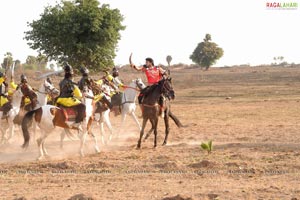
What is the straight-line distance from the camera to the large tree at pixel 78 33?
111ft

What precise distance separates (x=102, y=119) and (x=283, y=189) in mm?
9034

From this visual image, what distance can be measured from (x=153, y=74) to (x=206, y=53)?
231 ft

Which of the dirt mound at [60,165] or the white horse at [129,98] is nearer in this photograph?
the dirt mound at [60,165]

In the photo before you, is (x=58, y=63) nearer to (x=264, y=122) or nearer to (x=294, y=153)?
(x=264, y=122)

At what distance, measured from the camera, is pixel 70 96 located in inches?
624

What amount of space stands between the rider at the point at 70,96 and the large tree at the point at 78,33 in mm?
17810

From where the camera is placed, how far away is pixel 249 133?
811 inches

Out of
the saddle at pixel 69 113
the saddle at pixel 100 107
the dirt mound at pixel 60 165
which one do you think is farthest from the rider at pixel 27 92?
the dirt mound at pixel 60 165

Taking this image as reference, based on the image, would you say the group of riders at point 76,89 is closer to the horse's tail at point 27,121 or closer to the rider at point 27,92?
the rider at point 27,92

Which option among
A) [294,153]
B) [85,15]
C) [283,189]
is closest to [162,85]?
[294,153]

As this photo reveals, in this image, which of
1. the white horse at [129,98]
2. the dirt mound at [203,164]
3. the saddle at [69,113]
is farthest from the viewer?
the white horse at [129,98]

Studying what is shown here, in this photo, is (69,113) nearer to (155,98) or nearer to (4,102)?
(155,98)

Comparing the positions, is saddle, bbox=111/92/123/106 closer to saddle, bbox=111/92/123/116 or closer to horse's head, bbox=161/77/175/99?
saddle, bbox=111/92/123/116

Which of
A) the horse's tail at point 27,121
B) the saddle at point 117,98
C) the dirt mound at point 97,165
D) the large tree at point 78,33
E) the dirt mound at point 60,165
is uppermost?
the large tree at point 78,33
